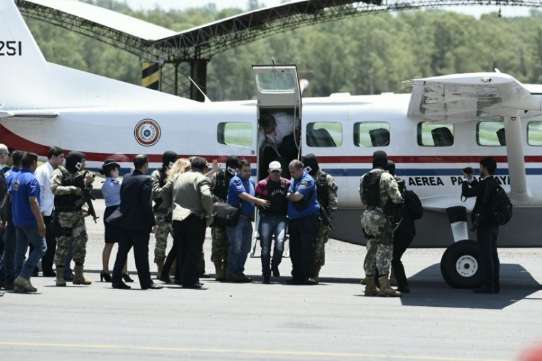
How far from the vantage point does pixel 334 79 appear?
124750mm

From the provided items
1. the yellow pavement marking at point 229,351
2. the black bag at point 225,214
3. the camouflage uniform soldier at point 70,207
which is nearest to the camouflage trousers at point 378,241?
the black bag at point 225,214

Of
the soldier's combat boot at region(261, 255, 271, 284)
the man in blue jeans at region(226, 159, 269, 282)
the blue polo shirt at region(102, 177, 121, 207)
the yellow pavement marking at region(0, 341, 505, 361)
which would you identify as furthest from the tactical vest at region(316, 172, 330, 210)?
the yellow pavement marking at region(0, 341, 505, 361)

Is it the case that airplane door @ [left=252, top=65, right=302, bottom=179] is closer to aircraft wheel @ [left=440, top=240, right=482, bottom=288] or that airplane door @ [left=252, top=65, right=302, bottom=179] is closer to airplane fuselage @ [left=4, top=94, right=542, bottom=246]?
airplane fuselage @ [left=4, top=94, right=542, bottom=246]

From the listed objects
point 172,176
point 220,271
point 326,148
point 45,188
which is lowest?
point 220,271

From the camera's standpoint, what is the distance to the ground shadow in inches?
542

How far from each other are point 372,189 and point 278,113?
3.38 meters

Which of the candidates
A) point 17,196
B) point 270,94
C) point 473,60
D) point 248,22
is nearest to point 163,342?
point 17,196

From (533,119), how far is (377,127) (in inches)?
91.0

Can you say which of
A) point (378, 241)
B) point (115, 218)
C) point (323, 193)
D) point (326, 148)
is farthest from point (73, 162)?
point (326, 148)

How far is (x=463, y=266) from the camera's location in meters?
15.5

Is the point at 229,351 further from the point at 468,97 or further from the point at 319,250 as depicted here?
the point at 468,97

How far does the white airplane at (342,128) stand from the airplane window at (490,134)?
0.01 meters

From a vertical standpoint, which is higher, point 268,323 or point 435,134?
point 435,134

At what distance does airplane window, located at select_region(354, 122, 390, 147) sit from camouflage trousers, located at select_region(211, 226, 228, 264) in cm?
270
